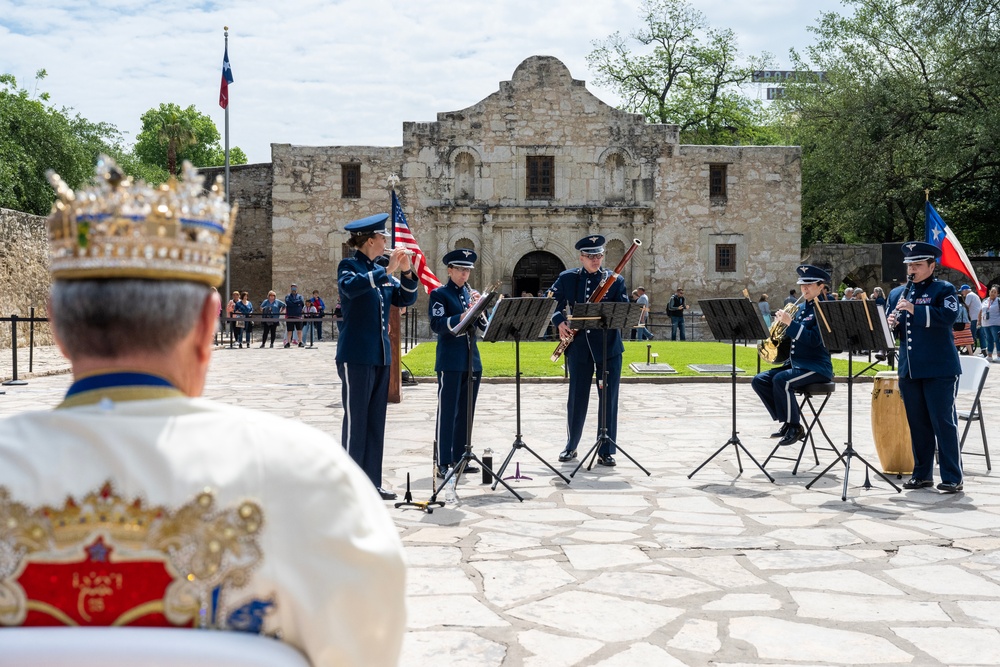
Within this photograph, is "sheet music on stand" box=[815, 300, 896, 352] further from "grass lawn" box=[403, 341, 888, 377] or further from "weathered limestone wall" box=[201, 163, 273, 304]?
"weathered limestone wall" box=[201, 163, 273, 304]

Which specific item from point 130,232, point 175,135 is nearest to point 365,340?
point 130,232

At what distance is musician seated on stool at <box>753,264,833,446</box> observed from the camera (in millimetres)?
9289

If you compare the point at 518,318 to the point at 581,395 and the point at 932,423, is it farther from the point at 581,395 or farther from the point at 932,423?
the point at 932,423

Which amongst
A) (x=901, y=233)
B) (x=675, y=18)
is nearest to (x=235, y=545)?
(x=901, y=233)

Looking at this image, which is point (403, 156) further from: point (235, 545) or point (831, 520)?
point (235, 545)

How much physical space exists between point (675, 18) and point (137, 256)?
5054cm

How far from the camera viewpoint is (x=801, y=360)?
31.1 ft

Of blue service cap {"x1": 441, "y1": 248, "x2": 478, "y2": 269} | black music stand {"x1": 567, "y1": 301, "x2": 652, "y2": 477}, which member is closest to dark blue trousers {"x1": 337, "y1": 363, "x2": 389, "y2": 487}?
blue service cap {"x1": 441, "y1": 248, "x2": 478, "y2": 269}

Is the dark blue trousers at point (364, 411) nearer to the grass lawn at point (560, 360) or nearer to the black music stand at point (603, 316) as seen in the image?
the black music stand at point (603, 316)

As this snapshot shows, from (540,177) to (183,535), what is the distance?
32746 millimetres

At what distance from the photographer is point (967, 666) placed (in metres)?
3.98

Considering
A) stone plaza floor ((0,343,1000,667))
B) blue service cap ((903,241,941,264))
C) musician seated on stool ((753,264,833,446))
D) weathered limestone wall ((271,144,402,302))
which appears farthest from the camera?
weathered limestone wall ((271,144,402,302))

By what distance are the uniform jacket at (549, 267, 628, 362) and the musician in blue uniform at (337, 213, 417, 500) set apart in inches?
89.7

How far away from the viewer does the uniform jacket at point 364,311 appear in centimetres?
679
